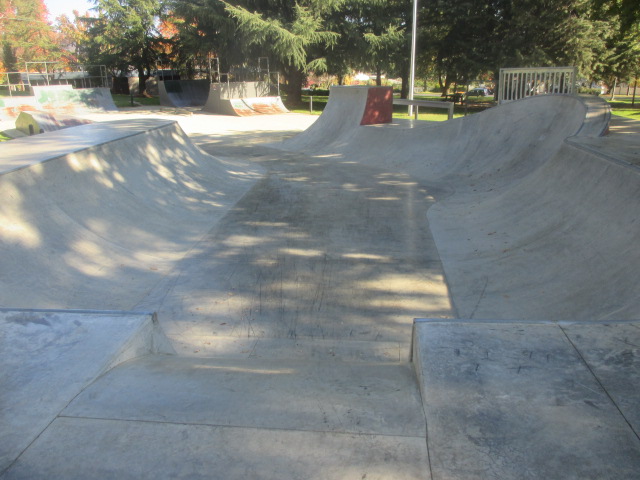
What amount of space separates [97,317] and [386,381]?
6.56 feet

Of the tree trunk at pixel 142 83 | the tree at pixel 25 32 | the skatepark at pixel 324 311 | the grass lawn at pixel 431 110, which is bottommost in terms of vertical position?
the skatepark at pixel 324 311

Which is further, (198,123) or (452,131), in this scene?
(198,123)

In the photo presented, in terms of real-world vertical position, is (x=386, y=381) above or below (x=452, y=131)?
below

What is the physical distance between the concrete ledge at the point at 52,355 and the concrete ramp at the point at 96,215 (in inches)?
52.6

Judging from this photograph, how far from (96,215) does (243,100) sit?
26.4 meters

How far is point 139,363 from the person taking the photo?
3123mm

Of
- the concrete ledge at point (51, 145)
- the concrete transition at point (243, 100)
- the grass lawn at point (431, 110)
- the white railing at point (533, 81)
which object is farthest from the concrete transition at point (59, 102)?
the white railing at point (533, 81)

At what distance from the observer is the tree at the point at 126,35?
143ft

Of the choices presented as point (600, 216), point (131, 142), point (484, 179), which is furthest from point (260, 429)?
point (484, 179)

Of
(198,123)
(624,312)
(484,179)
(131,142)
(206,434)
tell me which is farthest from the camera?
(198,123)

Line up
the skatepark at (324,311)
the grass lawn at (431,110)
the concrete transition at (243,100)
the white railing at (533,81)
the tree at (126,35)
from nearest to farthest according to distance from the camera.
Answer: the skatepark at (324,311) → the white railing at (533,81) → the grass lawn at (431,110) → the concrete transition at (243,100) → the tree at (126,35)

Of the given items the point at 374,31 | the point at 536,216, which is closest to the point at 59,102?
the point at 374,31

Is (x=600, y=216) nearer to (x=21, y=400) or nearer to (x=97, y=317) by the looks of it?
(x=97, y=317)

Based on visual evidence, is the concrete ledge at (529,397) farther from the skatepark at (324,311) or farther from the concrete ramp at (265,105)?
the concrete ramp at (265,105)
